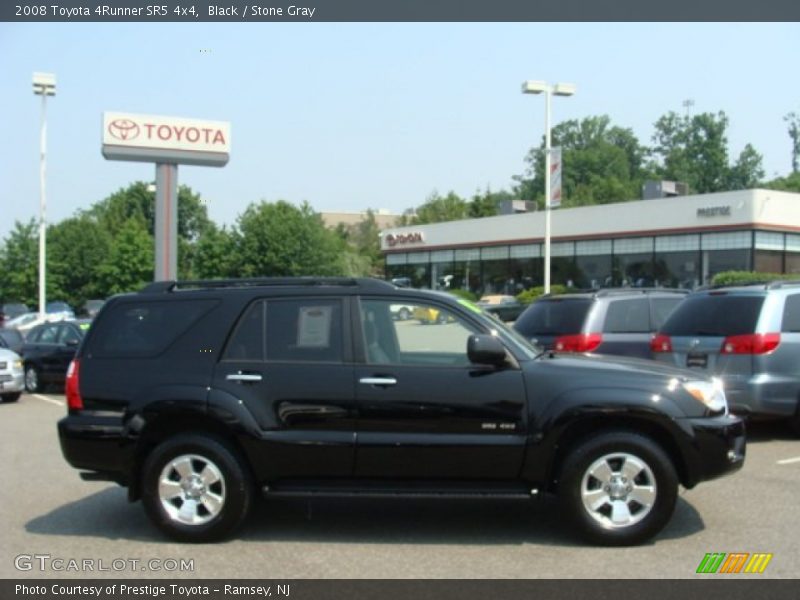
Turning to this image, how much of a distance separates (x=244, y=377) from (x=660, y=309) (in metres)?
8.54

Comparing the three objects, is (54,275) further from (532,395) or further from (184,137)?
(532,395)

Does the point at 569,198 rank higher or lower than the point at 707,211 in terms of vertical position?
higher

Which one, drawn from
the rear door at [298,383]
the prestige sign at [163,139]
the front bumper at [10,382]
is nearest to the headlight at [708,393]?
the rear door at [298,383]

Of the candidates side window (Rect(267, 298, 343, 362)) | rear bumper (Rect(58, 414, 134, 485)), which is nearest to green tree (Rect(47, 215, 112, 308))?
rear bumper (Rect(58, 414, 134, 485))

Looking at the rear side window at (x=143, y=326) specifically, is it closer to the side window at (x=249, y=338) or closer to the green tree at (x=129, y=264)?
the side window at (x=249, y=338)

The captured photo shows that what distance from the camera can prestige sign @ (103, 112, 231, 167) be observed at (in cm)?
3609

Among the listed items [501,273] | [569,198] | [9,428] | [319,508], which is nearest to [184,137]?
[501,273]

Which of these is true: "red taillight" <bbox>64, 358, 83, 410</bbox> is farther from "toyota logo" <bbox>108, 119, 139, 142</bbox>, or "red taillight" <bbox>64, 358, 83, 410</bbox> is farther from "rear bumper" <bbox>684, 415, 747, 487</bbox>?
"toyota logo" <bbox>108, 119, 139, 142</bbox>

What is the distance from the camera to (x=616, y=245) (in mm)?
44188

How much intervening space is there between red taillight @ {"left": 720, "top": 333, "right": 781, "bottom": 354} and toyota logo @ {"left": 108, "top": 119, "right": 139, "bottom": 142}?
3078 cm

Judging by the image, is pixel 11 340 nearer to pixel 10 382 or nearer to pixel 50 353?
pixel 50 353

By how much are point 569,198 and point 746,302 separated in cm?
8847

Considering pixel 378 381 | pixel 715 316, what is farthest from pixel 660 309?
pixel 378 381
